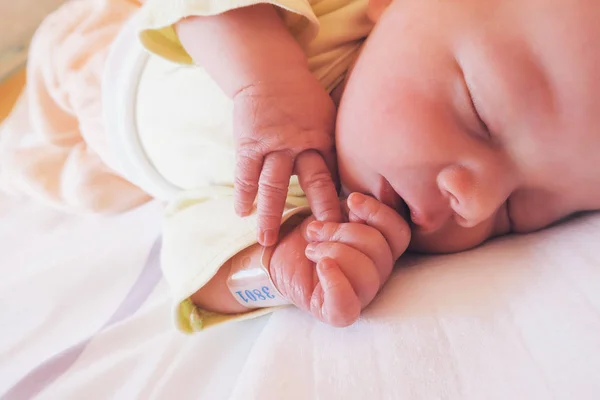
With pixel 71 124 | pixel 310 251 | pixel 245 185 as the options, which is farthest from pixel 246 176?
pixel 71 124

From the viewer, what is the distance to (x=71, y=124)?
3.55 ft

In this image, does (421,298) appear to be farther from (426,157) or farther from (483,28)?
(483,28)

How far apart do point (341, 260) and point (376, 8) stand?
0.33 meters

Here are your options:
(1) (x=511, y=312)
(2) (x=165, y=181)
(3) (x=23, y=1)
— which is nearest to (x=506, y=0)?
(1) (x=511, y=312)

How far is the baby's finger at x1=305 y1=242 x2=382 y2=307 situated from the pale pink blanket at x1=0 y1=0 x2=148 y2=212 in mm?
554

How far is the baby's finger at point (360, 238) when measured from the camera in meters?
0.59

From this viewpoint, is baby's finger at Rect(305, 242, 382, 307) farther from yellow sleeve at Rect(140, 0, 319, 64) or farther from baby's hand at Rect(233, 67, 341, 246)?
yellow sleeve at Rect(140, 0, 319, 64)

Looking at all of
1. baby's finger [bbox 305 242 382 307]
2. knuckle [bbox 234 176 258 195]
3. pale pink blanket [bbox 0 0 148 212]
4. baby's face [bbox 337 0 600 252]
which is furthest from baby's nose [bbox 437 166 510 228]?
pale pink blanket [bbox 0 0 148 212]

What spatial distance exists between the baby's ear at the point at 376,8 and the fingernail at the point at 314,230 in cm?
27

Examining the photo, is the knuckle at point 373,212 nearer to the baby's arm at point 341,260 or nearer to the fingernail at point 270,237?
the baby's arm at point 341,260

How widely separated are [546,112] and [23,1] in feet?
4.09

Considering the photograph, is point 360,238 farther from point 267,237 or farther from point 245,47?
point 245,47

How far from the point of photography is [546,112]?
0.54 metres

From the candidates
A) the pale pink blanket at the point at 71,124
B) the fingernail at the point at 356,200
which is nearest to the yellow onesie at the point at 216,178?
the fingernail at the point at 356,200
